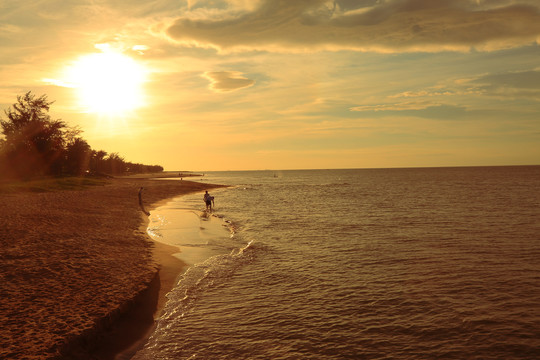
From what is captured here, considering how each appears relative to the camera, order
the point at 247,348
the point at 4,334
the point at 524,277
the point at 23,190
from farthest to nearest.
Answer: the point at 23,190
the point at 524,277
the point at 247,348
the point at 4,334

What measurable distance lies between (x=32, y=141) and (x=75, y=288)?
74.9 meters

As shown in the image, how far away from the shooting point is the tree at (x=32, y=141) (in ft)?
229

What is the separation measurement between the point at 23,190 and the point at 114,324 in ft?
153

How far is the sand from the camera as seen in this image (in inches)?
362

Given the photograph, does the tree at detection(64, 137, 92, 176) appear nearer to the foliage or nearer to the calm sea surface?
the foliage

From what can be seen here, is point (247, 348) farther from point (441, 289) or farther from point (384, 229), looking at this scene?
point (384, 229)

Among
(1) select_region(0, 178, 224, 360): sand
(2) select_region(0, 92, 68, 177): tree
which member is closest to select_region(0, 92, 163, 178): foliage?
(2) select_region(0, 92, 68, 177): tree

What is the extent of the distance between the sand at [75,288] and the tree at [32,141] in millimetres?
57445

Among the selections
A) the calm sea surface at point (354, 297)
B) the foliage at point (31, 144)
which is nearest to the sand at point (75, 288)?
the calm sea surface at point (354, 297)

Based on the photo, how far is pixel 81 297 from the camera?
38.8 feet

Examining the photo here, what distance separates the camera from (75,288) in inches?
494

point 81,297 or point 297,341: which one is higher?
point 81,297

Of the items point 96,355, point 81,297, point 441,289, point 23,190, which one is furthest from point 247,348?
point 23,190

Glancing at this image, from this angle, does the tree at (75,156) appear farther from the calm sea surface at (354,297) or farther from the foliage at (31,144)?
the calm sea surface at (354,297)
